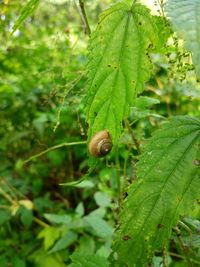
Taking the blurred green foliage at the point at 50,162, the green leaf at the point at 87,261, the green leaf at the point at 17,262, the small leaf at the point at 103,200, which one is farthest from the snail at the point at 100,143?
the green leaf at the point at 17,262

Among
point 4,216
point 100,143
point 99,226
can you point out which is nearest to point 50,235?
point 4,216

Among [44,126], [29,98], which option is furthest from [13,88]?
[44,126]

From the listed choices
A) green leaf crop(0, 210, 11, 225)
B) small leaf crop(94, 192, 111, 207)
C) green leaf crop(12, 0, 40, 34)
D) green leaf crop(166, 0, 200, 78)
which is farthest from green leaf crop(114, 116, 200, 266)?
green leaf crop(0, 210, 11, 225)

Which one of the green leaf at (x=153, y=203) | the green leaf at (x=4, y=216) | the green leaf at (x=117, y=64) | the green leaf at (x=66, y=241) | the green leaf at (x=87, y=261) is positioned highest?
the green leaf at (x=117, y=64)

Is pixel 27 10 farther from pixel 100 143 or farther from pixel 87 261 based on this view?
pixel 87 261

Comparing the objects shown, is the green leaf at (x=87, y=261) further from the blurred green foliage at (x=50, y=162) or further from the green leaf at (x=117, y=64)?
the blurred green foliage at (x=50, y=162)

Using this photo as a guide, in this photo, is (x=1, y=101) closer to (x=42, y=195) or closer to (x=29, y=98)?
(x=29, y=98)

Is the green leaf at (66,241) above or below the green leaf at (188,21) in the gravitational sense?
below
